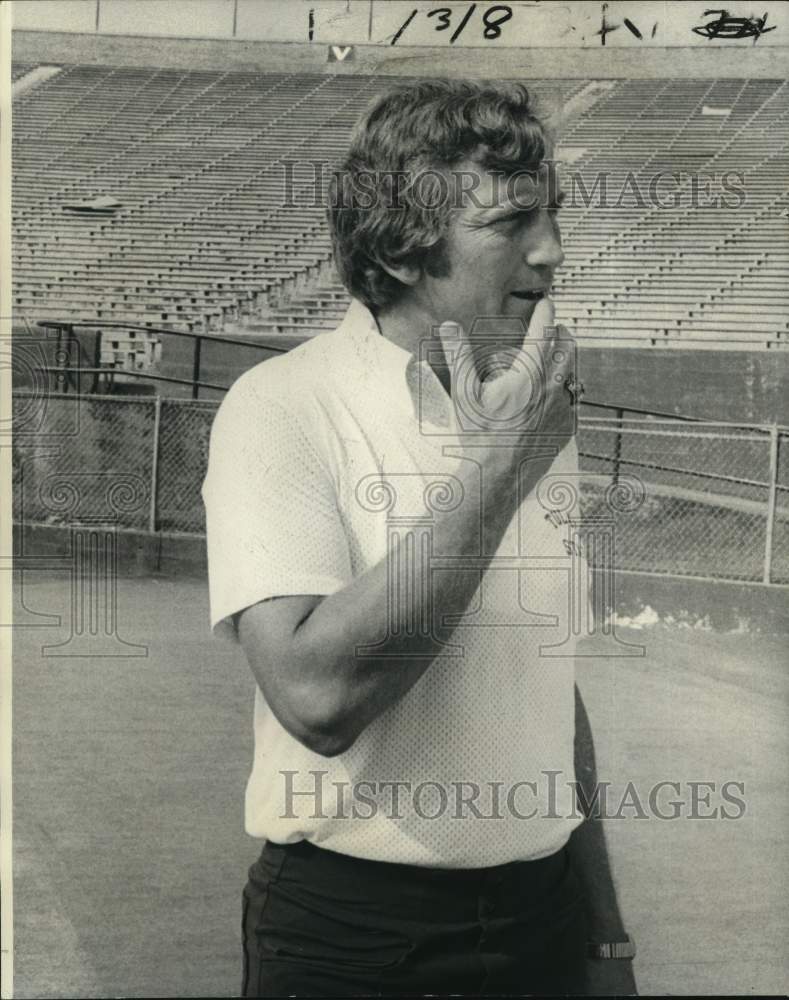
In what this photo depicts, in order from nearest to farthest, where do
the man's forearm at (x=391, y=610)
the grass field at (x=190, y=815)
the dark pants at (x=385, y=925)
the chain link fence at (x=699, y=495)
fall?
the man's forearm at (x=391, y=610) → the dark pants at (x=385, y=925) → the grass field at (x=190, y=815) → the chain link fence at (x=699, y=495)

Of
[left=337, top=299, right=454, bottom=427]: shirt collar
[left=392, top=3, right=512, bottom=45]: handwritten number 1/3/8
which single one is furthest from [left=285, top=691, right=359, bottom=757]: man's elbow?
[left=392, top=3, right=512, bottom=45]: handwritten number 1/3/8

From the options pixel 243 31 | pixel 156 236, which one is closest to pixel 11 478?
pixel 156 236

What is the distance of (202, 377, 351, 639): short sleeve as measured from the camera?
1.28 m

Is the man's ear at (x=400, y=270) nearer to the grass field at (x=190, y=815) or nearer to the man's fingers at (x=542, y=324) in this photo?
the man's fingers at (x=542, y=324)

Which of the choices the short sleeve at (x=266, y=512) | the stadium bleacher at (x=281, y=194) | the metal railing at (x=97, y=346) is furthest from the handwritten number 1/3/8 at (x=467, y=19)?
the short sleeve at (x=266, y=512)

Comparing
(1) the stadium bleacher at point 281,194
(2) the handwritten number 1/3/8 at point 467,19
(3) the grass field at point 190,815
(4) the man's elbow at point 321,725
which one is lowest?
(3) the grass field at point 190,815

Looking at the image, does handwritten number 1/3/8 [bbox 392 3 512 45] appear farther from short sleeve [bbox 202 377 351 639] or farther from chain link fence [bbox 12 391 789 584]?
short sleeve [bbox 202 377 351 639]

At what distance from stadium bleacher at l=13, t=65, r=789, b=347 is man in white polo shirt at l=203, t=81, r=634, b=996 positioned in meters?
0.64

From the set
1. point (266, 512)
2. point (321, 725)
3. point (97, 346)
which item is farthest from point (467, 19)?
point (321, 725)

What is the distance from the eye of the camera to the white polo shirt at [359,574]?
1.32 m

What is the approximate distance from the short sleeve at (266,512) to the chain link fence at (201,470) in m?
0.56

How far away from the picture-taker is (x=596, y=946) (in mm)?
1491

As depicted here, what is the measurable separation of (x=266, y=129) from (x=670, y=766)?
155 centimetres

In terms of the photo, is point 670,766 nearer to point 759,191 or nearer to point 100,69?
point 759,191
